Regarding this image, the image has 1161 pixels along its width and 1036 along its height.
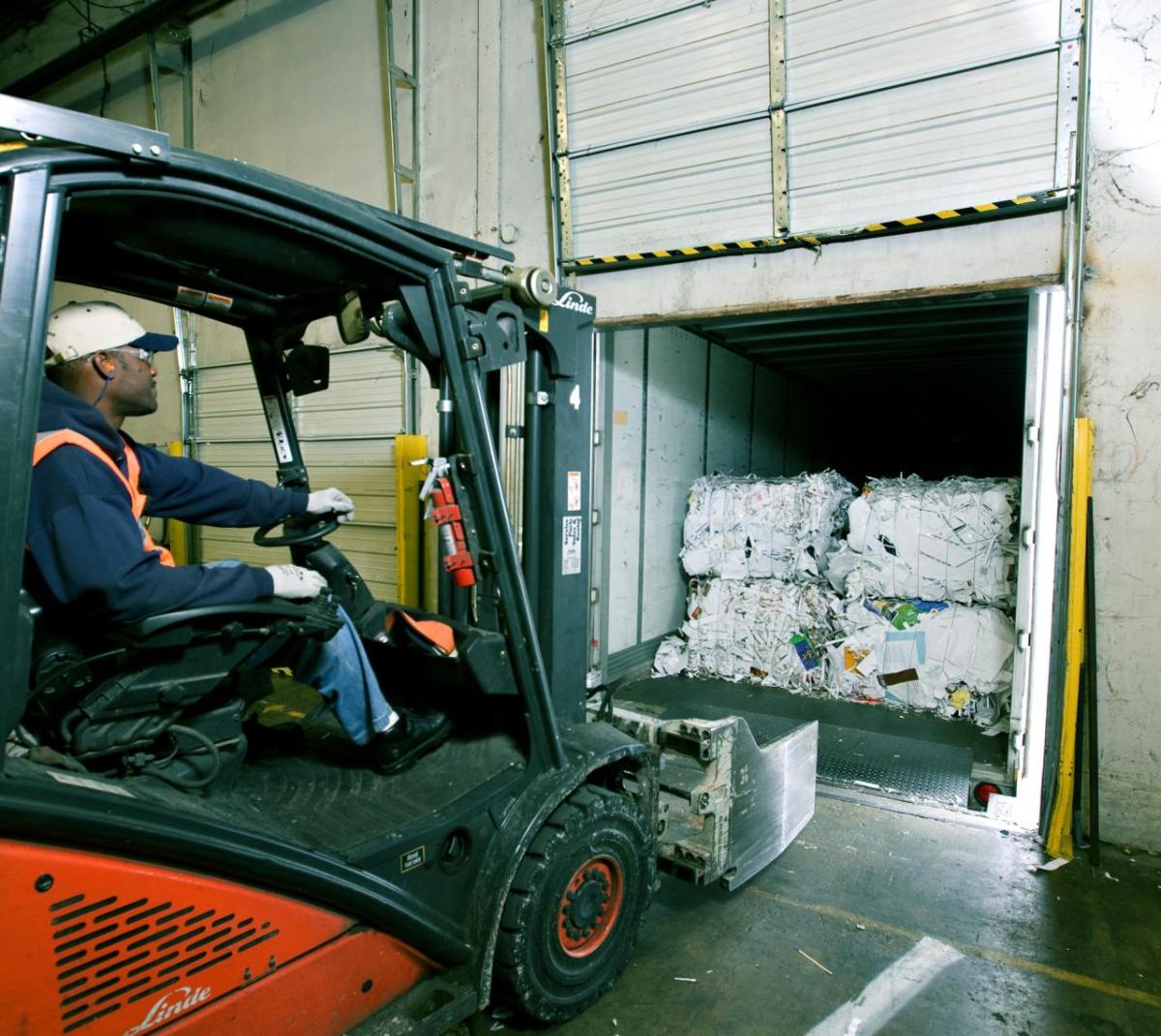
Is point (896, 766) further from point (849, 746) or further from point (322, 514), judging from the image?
point (322, 514)

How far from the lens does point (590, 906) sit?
2717mm

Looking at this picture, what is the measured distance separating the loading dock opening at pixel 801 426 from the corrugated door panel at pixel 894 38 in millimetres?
1232

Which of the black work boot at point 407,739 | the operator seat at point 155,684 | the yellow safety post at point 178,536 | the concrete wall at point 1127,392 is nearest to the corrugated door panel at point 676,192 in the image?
the concrete wall at point 1127,392

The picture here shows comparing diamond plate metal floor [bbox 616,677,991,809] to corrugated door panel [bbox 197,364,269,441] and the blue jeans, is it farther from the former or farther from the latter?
corrugated door panel [bbox 197,364,269,441]

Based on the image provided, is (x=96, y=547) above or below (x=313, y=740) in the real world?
above

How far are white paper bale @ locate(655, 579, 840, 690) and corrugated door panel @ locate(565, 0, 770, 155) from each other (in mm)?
3669

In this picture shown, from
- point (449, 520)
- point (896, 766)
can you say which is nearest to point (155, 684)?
point (449, 520)

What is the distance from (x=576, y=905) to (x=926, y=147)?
4.19m

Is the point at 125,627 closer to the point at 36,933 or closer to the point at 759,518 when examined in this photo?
the point at 36,933

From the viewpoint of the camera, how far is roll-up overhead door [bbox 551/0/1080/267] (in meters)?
4.05

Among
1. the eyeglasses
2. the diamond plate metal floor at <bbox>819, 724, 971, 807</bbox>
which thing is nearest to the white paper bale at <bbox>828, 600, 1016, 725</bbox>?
the diamond plate metal floor at <bbox>819, 724, 971, 807</bbox>

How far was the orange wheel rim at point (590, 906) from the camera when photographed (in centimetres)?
265

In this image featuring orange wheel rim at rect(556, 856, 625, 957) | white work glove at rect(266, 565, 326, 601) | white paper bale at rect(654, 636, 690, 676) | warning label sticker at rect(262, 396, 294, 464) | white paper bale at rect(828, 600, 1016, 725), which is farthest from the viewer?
white paper bale at rect(654, 636, 690, 676)

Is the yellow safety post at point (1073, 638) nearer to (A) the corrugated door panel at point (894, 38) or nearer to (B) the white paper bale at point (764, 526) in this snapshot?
(A) the corrugated door panel at point (894, 38)
